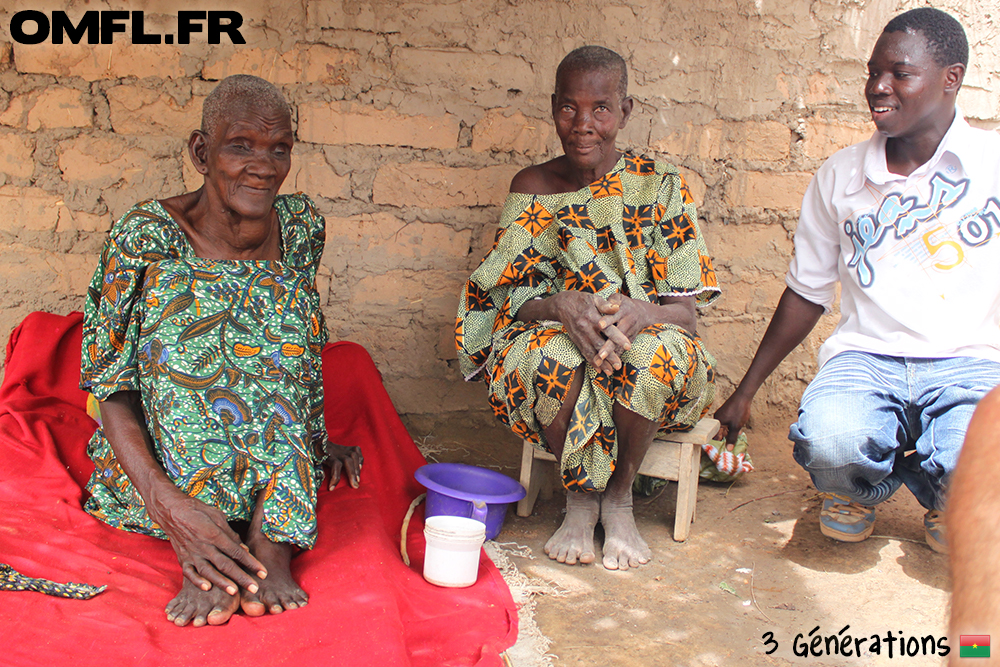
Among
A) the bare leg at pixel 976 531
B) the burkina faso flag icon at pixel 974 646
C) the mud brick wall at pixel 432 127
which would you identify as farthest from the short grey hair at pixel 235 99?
the burkina faso flag icon at pixel 974 646

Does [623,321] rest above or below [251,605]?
above

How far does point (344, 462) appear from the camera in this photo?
279cm

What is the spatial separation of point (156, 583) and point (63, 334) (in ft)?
3.93

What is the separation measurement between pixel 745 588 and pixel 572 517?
23.0 inches

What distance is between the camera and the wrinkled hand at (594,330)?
8.31 feet

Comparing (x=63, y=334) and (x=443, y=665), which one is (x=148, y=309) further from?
(x=443, y=665)

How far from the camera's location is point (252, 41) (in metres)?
3.18

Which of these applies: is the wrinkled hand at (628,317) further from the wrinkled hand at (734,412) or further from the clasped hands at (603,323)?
the wrinkled hand at (734,412)

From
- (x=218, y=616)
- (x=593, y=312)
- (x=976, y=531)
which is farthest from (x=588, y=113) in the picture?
(x=976, y=531)

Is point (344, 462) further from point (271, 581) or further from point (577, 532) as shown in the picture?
point (577, 532)

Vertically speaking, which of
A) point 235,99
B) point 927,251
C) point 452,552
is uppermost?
point 235,99

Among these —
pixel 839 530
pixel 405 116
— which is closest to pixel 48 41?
pixel 405 116

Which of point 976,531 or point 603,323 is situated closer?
point 976,531

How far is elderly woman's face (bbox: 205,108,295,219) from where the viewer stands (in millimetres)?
2391
